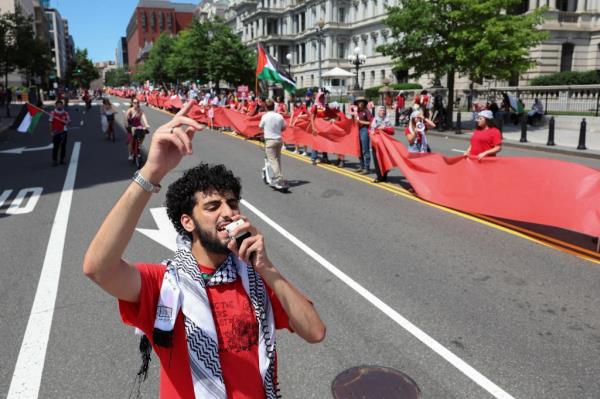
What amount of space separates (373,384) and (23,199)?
989 centimetres

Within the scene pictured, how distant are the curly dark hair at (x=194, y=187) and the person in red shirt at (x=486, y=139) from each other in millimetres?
7788

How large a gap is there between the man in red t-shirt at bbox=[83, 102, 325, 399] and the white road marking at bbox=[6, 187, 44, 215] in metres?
9.06

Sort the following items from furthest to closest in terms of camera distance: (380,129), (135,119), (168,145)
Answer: (135,119) → (380,129) → (168,145)

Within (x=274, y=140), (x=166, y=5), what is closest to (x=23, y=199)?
(x=274, y=140)

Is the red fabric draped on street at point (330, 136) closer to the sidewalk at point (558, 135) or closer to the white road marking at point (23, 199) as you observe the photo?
the white road marking at point (23, 199)

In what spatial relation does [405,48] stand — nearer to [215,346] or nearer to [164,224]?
[164,224]

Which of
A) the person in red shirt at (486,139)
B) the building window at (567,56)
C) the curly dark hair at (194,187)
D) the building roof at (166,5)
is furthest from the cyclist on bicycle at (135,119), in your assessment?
the building roof at (166,5)

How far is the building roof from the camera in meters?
179

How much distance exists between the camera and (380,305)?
18.0 ft

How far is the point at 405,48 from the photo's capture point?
86.6ft

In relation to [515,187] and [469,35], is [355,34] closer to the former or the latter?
[469,35]

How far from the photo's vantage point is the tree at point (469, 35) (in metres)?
24.1

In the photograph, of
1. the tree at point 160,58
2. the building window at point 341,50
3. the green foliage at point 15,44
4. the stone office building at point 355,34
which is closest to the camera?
the green foliage at point 15,44

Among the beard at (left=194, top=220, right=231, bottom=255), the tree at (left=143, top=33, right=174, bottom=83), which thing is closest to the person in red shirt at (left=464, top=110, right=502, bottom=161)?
the beard at (left=194, top=220, right=231, bottom=255)
